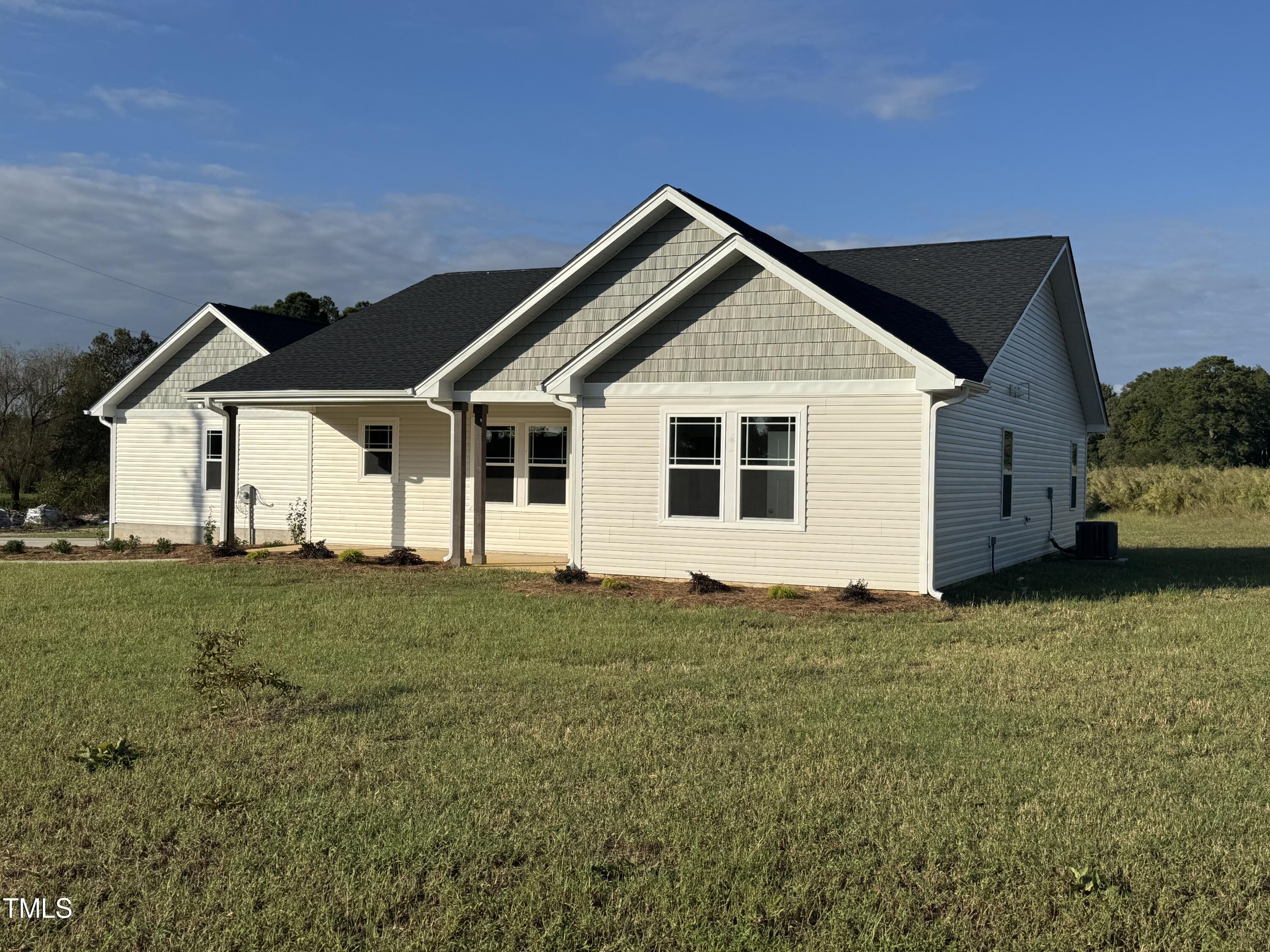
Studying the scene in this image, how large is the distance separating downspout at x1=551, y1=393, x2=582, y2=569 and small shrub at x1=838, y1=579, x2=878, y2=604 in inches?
165

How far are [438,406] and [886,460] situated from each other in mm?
7486

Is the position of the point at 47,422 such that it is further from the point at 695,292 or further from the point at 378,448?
the point at 695,292

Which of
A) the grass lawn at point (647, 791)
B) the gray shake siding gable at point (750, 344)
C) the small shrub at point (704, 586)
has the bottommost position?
the grass lawn at point (647, 791)

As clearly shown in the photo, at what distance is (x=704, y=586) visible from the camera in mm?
14273

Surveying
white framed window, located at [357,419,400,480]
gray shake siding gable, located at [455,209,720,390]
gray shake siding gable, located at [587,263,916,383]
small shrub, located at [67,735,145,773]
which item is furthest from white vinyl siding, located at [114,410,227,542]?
small shrub, located at [67,735,145,773]

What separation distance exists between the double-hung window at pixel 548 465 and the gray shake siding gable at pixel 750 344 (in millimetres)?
3455

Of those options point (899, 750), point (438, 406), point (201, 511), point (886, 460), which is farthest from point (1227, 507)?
point (899, 750)

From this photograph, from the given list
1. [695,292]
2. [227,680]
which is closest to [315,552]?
[695,292]

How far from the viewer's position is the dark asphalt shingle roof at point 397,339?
18.6 m

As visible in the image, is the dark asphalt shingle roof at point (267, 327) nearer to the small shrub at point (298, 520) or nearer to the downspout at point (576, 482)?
the small shrub at point (298, 520)

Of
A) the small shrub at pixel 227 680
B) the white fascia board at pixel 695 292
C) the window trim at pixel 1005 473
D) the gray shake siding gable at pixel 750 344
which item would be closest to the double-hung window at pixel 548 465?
the white fascia board at pixel 695 292

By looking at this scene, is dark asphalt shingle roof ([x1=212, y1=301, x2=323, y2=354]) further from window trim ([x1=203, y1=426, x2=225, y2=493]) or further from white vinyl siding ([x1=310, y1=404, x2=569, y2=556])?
white vinyl siding ([x1=310, y1=404, x2=569, y2=556])

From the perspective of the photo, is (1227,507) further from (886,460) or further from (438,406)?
(438,406)

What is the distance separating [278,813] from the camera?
5504 mm
